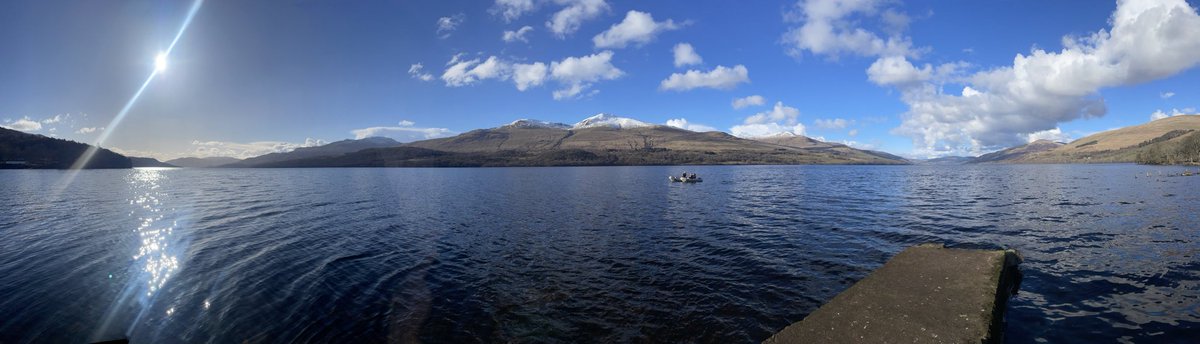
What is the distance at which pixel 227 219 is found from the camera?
1667 inches

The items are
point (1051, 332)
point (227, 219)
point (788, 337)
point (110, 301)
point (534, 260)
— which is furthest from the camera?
point (227, 219)

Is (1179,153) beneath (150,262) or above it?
above

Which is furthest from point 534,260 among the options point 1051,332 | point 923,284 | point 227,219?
point 227,219

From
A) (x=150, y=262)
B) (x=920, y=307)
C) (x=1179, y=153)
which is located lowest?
(x=150, y=262)

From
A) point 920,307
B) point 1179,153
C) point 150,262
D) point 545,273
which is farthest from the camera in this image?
point 1179,153

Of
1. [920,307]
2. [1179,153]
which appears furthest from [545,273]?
[1179,153]

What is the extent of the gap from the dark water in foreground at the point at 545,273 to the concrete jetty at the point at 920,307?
1667mm

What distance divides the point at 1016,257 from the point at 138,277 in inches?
1613

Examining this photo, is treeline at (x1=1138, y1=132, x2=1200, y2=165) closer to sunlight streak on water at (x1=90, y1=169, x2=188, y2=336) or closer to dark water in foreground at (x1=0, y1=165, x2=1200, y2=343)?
dark water in foreground at (x1=0, y1=165, x2=1200, y2=343)

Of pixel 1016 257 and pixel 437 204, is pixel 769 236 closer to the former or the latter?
pixel 1016 257

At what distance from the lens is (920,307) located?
12.9 m

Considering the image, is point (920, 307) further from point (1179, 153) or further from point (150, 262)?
point (1179, 153)

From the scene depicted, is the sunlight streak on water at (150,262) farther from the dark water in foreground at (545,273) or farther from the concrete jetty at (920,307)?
the concrete jetty at (920,307)

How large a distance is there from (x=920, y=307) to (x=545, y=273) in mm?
15143
